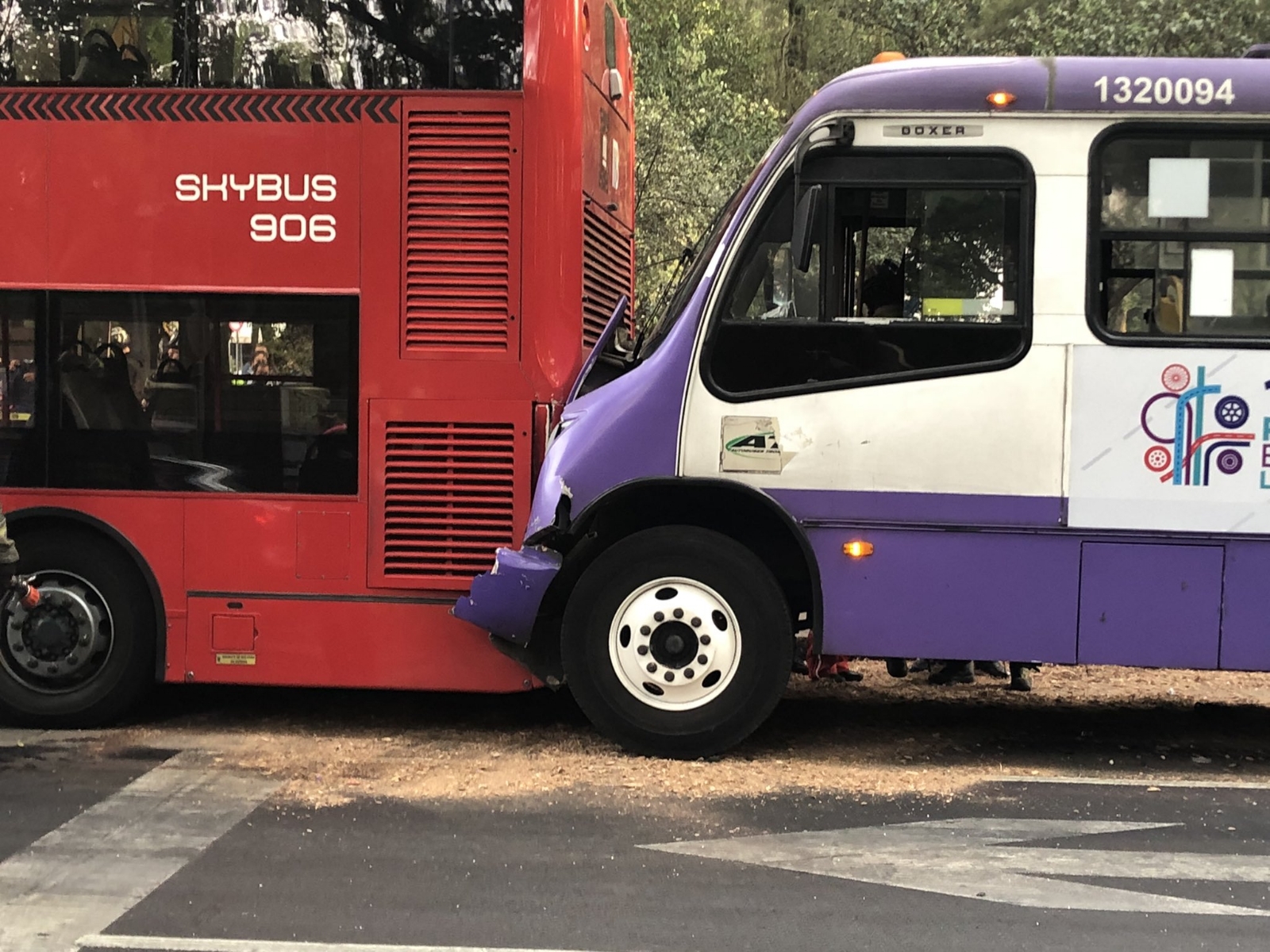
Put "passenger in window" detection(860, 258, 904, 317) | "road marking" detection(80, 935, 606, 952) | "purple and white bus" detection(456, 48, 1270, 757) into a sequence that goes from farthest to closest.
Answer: "passenger in window" detection(860, 258, 904, 317) → "purple and white bus" detection(456, 48, 1270, 757) → "road marking" detection(80, 935, 606, 952)

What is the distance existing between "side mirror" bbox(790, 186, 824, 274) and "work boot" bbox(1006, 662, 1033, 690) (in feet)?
8.93

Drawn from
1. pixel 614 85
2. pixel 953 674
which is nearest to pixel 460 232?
pixel 614 85

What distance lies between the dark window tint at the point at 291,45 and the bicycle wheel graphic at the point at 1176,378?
3238 millimetres

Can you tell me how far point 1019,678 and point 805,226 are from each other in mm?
3218

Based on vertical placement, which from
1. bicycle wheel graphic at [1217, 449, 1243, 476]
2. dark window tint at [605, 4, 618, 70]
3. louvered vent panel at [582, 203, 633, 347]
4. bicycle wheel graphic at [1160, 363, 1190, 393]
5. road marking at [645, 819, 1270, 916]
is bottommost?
road marking at [645, 819, 1270, 916]

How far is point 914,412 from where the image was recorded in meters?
6.27

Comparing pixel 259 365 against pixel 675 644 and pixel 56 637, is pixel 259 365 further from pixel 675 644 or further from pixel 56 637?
pixel 675 644

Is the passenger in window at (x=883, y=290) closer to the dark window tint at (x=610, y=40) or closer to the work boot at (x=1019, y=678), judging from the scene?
the dark window tint at (x=610, y=40)

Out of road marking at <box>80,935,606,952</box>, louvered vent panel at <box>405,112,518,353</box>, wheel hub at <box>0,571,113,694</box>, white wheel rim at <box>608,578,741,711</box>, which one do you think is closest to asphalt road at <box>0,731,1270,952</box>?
road marking at <box>80,935,606,952</box>

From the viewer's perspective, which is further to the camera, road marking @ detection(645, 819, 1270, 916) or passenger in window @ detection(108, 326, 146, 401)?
passenger in window @ detection(108, 326, 146, 401)

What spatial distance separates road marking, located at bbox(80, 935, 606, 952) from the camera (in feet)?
13.8

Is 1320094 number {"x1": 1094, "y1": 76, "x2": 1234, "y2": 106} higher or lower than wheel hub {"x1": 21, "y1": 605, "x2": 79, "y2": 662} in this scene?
higher

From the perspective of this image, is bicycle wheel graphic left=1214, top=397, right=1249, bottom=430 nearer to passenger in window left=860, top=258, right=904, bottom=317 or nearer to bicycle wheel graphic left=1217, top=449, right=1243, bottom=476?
bicycle wheel graphic left=1217, top=449, right=1243, bottom=476

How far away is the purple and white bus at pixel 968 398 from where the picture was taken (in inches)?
245
